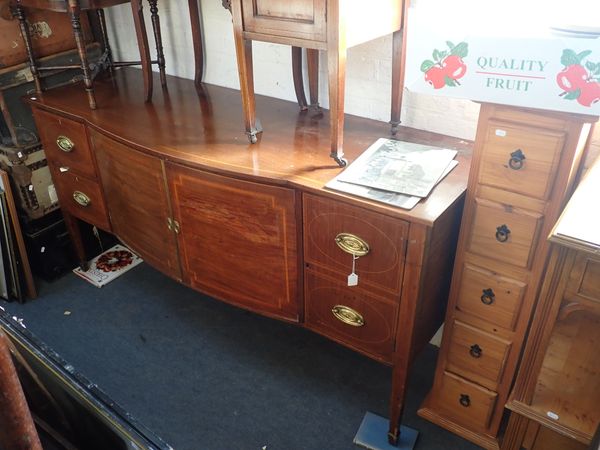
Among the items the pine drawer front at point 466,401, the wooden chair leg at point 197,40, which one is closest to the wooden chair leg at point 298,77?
the wooden chair leg at point 197,40

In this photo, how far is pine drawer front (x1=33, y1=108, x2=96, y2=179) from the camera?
199 centimetres

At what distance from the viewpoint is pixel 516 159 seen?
1.21 metres

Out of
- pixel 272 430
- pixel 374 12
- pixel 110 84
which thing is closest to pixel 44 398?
pixel 272 430

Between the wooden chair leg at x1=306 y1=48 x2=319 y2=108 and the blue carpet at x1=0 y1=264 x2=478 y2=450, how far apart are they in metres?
0.89

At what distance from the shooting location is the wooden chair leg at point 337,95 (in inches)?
54.6

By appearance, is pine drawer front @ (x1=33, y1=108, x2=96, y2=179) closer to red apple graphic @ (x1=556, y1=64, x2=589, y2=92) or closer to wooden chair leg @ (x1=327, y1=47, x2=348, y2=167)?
wooden chair leg @ (x1=327, y1=47, x2=348, y2=167)

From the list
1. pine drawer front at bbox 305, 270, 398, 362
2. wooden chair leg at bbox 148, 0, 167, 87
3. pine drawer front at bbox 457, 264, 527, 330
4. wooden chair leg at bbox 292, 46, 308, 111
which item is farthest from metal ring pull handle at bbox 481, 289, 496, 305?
wooden chair leg at bbox 148, 0, 167, 87

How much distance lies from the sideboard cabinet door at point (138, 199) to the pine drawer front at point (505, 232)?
956mm

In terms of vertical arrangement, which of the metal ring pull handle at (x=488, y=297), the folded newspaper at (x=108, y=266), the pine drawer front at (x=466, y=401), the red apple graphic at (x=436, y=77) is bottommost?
the folded newspaper at (x=108, y=266)

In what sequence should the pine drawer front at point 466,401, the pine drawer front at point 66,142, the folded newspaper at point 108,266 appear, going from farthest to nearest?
the folded newspaper at point 108,266, the pine drawer front at point 66,142, the pine drawer front at point 466,401

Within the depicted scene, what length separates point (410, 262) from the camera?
132cm

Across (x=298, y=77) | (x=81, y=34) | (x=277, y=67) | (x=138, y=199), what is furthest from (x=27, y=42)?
(x=298, y=77)

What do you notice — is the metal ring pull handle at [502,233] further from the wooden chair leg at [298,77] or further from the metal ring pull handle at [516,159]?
the wooden chair leg at [298,77]

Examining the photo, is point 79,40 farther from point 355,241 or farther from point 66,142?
point 355,241
